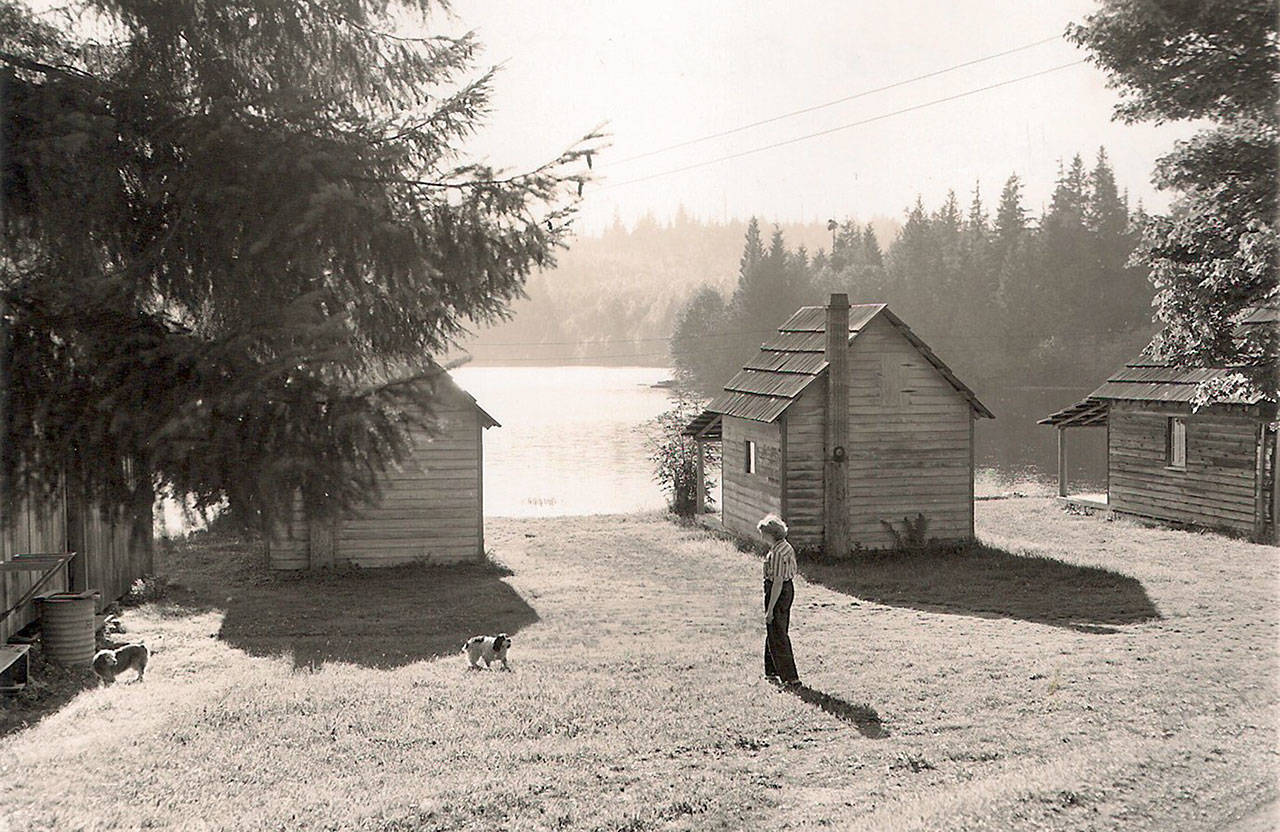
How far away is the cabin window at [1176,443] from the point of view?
83.1 ft

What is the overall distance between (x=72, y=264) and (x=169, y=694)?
6.25 m

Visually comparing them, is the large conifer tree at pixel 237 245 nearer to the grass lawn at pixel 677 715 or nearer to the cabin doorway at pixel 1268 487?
the grass lawn at pixel 677 715

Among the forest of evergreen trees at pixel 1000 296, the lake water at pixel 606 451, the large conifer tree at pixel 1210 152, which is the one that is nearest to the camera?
the large conifer tree at pixel 1210 152

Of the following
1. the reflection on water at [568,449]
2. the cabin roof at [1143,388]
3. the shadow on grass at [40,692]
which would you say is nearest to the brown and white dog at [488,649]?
the reflection on water at [568,449]

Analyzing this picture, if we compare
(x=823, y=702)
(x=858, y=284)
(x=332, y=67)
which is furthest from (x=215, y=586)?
(x=858, y=284)

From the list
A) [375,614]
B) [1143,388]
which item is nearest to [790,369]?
[1143,388]

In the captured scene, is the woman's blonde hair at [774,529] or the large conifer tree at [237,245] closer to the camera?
the large conifer tree at [237,245]

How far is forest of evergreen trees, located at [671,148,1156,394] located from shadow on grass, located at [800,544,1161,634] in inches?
2862

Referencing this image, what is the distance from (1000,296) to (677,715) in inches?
3691

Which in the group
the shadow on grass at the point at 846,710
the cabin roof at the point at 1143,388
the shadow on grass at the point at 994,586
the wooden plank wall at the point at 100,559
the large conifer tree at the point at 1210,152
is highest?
the large conifer tree at the point at 1210,152

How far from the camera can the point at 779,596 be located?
1122 cm

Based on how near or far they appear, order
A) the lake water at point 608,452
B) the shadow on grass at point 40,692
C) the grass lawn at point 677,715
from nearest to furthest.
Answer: the grass lawn at point 677,715, the shadow on grass at point 40,692, the lake water at point 608,452

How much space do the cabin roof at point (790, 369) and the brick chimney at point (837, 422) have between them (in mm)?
316

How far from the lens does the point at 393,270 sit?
21.1 ft
